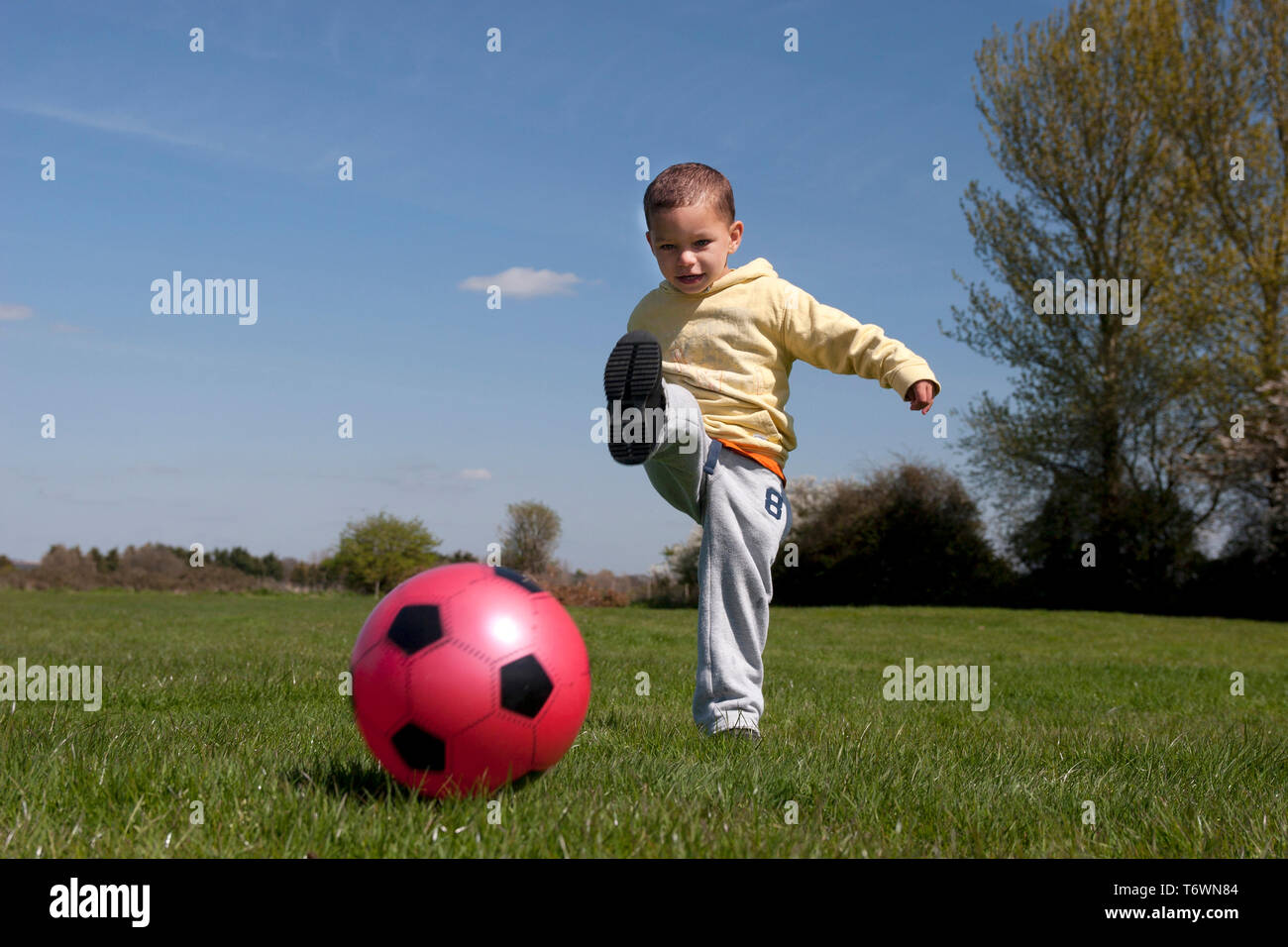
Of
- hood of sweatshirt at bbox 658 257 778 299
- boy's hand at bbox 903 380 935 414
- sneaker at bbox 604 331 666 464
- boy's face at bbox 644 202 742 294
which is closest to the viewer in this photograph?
sneaker at bbox 604 331 666 464

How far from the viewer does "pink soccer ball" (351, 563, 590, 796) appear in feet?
8.72

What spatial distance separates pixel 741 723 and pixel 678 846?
173 cm

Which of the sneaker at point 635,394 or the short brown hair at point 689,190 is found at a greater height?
the short brown hair at point 689,190

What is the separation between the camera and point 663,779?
3010mm

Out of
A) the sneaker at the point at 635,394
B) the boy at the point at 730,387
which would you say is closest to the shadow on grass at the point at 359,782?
the sneaker at the point at 635,394

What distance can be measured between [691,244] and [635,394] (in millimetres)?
1049

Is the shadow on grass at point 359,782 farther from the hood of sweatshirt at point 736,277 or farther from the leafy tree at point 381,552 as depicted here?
the leafy tree at point 381,552

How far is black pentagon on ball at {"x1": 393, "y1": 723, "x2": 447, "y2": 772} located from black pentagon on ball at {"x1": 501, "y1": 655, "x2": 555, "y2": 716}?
218 millimetres

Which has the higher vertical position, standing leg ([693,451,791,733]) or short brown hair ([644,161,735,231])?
short brown hair ([644,161,735,231])

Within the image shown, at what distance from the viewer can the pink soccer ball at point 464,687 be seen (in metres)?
2.66

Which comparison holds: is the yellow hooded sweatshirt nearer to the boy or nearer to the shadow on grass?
the boy

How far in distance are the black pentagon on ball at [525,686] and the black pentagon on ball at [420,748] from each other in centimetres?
22

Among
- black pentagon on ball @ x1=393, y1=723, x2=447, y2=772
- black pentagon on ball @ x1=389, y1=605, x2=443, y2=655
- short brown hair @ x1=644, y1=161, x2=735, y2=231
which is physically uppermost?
short brown hair @ x1=644, y1=161, x2=735, y2=231

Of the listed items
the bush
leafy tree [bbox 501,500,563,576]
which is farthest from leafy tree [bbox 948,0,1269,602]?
leafy tree [bbox 501,500,563,576]
